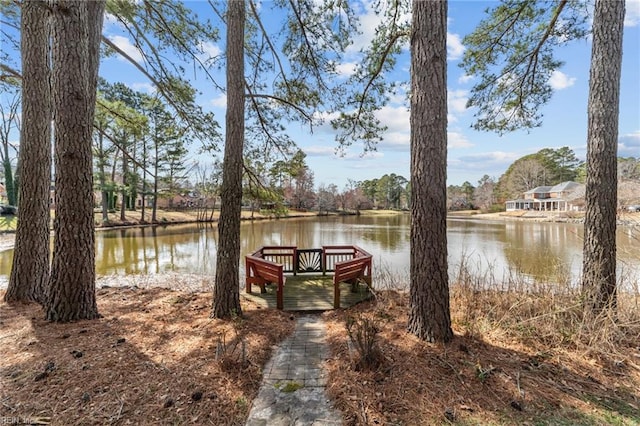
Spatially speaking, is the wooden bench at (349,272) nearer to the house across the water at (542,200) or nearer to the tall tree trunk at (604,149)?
the tall tree trunk at (604,149)

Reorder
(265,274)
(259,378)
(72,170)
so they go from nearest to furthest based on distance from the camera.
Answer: (259,378) < (72,170) < (265,274)

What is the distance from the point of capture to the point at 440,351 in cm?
246

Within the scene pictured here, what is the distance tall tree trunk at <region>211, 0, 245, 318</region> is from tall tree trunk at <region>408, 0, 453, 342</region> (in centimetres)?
220

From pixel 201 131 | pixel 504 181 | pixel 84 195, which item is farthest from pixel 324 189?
pixel 84 195

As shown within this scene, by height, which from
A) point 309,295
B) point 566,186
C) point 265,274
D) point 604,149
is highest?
point 566,186

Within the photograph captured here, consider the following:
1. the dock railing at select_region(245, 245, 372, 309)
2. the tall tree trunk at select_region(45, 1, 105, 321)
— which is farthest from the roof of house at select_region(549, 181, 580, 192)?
the tall tree trunk at select_region(45, 1, 105, 321)

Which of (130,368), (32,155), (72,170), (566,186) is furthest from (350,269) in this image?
(566,186)

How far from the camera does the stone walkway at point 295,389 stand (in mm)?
1821

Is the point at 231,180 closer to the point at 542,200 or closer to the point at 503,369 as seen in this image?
the point at 503,369

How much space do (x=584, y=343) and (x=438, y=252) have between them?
1679mm

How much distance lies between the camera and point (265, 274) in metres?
4.59

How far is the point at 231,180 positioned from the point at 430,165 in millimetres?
2397

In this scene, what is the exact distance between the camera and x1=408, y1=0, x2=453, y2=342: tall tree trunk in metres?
2.64

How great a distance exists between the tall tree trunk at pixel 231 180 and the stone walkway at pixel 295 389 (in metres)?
1.03
